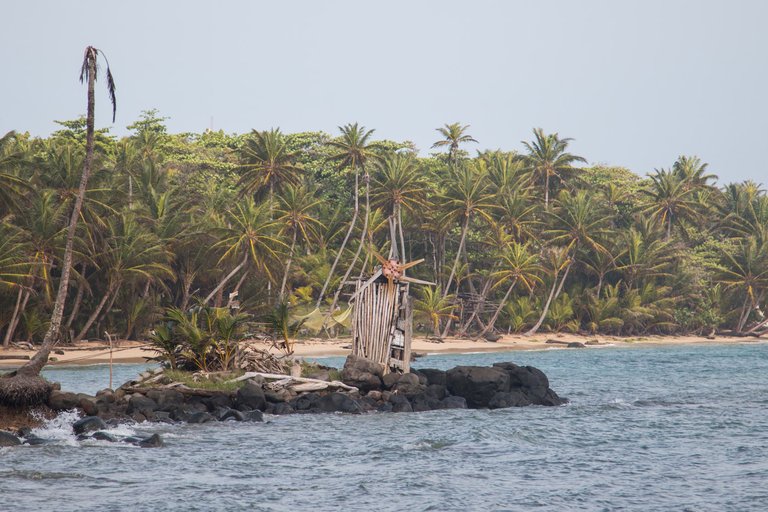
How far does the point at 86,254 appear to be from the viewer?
46188 millimetres

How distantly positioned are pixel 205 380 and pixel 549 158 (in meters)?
54.1

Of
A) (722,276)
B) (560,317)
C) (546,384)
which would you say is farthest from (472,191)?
(546,384)

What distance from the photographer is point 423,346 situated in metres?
57.1

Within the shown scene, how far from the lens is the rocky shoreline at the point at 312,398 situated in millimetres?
23531

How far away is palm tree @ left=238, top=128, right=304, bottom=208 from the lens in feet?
200

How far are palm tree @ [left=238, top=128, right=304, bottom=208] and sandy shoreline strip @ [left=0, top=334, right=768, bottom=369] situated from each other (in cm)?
1090

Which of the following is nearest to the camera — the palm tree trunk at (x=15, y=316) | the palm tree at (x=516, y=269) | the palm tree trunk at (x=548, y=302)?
the palm tree trunk at (x=15, y=316)

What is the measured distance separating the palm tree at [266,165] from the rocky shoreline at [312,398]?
33.3 m

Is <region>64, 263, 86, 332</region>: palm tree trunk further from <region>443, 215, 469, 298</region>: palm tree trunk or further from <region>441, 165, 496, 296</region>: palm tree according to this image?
<region>443, 215, 469, 298</region>: palm tree trunk

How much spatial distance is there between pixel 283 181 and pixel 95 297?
16.6 metres

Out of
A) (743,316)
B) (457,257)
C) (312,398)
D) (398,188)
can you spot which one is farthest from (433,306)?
(312,398)

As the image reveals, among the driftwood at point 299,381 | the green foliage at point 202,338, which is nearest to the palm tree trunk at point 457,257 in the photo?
the driftwood at point 299,381

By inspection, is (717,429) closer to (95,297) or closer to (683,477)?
(683,477)

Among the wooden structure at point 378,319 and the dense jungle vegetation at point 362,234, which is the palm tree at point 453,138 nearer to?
the dense jungle vegetation at point 362,234
